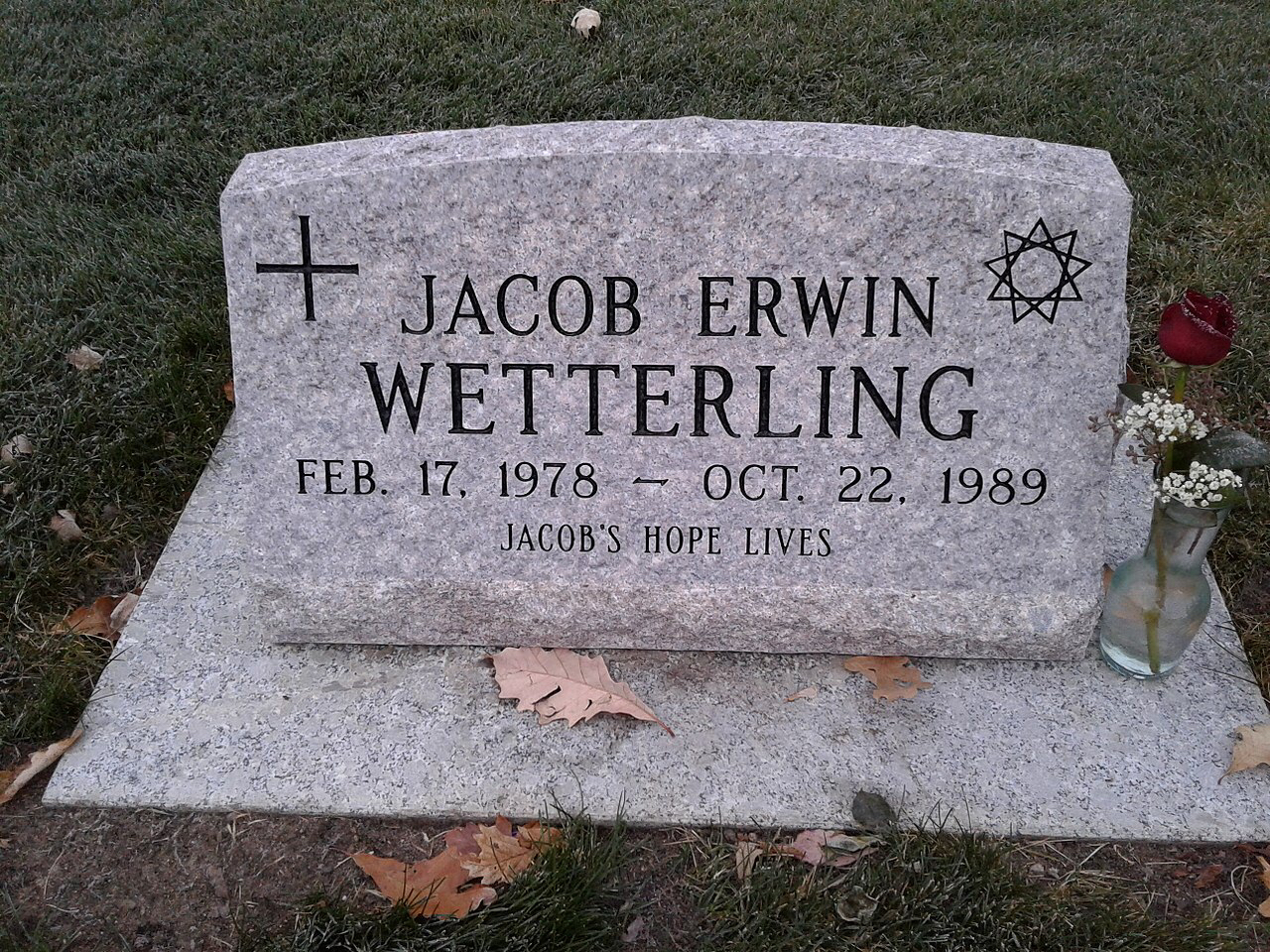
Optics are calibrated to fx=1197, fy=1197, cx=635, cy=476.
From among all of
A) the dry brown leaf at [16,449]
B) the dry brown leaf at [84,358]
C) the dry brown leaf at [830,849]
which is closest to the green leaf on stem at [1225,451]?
the dry brown leaf at [830,849]

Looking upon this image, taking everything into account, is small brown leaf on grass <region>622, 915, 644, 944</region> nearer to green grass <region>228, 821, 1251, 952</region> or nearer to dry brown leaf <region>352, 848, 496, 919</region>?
green grass <region>228, 821, 1251, 952</region>

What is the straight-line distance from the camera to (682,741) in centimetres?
255

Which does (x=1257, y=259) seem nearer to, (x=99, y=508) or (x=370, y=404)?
(x=370, y=404)

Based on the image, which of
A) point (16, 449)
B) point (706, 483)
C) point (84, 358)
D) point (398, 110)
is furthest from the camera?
point (398, 110)

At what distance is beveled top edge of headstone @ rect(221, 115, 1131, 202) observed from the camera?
2.30 meters

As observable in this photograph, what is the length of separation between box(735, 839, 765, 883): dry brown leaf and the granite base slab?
52mm

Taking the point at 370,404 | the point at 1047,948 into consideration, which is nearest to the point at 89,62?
the point at 370,404

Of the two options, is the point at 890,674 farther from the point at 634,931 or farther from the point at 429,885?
the point at 429,885

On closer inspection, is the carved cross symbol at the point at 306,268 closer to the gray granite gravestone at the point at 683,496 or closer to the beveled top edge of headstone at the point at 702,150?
the gray granite gravestone at the point at 683,496

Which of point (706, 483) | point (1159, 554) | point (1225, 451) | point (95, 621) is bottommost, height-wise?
point (95, 621)

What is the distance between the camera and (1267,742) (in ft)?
8.14

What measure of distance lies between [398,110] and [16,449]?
7.18ft

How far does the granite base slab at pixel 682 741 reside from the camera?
2410 mm

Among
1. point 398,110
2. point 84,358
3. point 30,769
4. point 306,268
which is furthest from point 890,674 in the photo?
point 398,110
